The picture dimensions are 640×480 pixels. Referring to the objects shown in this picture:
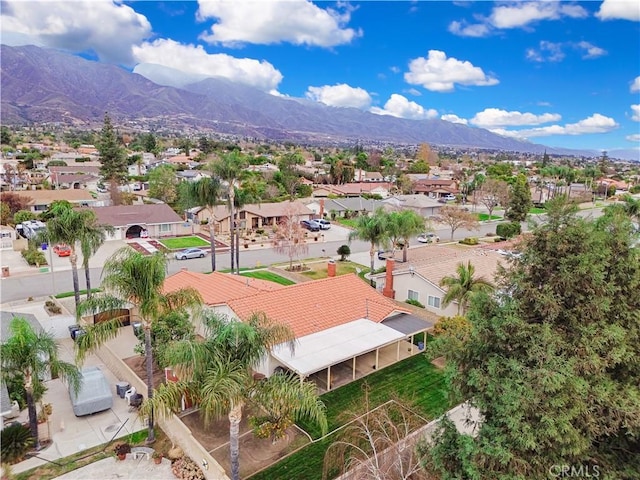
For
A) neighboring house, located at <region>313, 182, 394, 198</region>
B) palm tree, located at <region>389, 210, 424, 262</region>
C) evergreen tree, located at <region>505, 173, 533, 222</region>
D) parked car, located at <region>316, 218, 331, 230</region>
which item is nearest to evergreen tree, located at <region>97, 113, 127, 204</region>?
neighboring house, located at <region>313, 182, 394, 198</region>

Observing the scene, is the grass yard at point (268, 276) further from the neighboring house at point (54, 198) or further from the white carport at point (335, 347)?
the neighboring house at point (54, 198)

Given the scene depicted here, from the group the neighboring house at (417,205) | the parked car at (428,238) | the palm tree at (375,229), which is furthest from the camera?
the neighboring house at (417,205)

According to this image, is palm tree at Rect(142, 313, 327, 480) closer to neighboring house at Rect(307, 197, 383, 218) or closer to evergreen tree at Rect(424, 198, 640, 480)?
evergreen tree at Rect(424, 198, 640, 480)

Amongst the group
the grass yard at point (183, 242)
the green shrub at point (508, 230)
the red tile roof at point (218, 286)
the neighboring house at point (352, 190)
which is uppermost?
the neighboring house at point (352, 190)

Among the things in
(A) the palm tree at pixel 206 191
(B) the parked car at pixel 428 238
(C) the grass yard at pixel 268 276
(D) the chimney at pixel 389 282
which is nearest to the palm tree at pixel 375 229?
(D) the chimney at pixel 389 282

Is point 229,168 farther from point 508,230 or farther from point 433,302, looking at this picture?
point 508,230
